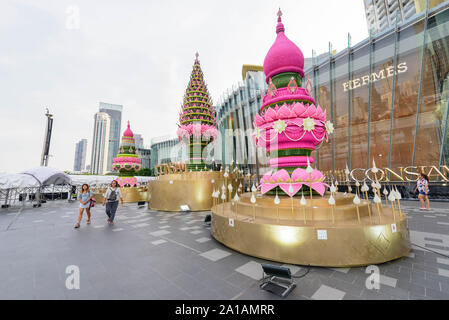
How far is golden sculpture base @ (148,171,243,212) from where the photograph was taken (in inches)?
438

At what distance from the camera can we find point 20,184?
12.2 meters

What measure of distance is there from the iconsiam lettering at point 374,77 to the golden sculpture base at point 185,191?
18115mm

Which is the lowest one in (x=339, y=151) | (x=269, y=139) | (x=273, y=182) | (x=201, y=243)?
(x=201, y=243)

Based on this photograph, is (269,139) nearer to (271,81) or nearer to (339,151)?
(271,81)

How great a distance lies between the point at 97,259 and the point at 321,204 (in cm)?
588

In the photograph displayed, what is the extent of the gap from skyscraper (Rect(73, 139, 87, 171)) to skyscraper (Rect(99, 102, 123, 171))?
37949 mm

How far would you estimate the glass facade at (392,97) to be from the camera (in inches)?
589

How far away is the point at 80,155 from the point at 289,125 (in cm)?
19067

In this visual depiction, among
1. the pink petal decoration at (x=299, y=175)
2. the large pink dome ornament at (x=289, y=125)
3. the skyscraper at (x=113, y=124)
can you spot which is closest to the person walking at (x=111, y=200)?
the large pink dome ornament at (x=289, y=125)

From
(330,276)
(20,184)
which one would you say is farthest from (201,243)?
(20,184)

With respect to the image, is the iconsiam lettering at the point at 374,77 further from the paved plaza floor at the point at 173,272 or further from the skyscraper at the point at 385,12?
the skyscraper at the point at 385,12

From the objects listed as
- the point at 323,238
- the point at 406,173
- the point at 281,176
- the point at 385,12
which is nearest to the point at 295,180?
the point at 281,176

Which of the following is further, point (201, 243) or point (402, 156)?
point (402, 156)
